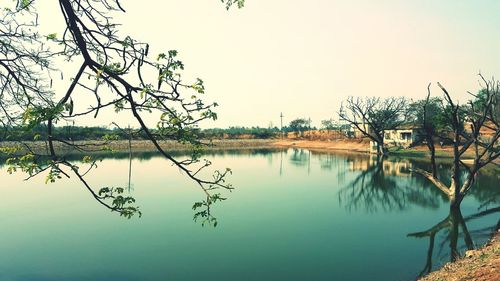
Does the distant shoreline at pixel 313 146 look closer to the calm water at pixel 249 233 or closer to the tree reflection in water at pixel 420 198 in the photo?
the tree reflection in water at pixel 420 198

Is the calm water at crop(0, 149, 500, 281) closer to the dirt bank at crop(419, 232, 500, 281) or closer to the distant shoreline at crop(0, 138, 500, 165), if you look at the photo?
the dirt bank at crop(419, 232, 500, 281)

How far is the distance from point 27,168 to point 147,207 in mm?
21352

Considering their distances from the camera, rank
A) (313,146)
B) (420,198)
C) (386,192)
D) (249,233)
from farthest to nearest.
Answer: (313,146), (386,192), (420,198), (249,233)

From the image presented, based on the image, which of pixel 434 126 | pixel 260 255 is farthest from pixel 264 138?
pixel 260 255

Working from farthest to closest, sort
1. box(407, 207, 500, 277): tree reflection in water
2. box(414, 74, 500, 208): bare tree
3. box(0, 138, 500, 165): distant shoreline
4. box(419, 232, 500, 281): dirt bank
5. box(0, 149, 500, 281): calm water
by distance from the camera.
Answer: box(0, 138, 500, 165): distant shoreline
box(414, 74, 500, 208): bare tree
box(407, 207, 500, 277): tree reflection in water
box(0, 149, 500, 281): calm water
box(419, 232, 500, 281): dirt bank

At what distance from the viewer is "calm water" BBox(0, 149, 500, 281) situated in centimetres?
1267

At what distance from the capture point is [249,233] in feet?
56.4

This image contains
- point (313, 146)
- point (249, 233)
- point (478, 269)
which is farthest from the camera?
point (313, 146)

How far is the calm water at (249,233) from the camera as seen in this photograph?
12672 millimetres

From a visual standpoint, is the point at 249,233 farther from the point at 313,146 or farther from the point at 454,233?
the point at 313,146

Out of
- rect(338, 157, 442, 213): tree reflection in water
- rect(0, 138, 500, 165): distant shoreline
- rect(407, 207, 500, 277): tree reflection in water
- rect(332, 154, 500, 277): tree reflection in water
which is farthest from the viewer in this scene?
rect(0, 138, 500, 165): distant shoreline

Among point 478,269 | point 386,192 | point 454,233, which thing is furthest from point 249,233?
point 386,192

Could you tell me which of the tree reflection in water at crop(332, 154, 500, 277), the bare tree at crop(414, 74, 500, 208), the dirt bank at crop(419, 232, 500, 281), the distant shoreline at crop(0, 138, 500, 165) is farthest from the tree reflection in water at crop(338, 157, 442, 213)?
the dirt bank at crop(419, 232, 500, 281)

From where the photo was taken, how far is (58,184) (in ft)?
112
